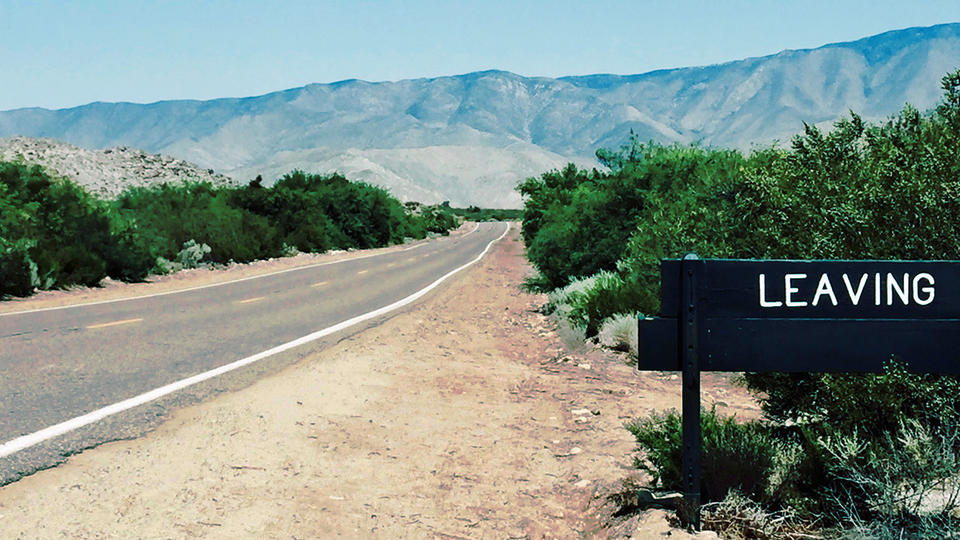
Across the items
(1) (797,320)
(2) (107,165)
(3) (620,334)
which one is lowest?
(3) (620,334)

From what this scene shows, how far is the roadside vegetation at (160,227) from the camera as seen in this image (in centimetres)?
1980

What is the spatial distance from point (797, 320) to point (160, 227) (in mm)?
31843

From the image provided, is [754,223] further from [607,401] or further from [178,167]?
[178,167]

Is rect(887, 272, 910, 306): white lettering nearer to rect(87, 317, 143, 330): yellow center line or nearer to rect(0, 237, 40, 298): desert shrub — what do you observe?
rect(87, 317, 143, 330): yellow center line

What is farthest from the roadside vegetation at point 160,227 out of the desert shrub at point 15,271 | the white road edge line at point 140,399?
the white road edge line at point 140,399

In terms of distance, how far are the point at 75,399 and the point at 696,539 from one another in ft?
19.7

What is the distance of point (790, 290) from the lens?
14.1ft

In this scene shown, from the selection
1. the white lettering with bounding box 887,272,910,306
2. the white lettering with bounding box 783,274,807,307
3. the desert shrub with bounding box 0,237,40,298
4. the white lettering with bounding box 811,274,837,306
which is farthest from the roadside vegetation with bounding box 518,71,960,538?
the desert shrub with bounding box 0,237,40,298

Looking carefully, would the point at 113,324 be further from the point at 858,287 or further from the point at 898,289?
the point at 898,289

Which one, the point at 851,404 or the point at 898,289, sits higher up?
the point at 898,289

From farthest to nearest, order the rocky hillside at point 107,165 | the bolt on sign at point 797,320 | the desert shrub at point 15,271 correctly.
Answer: the rocky hillside at point 107,165 < the desert shrub at point 15,271 < the bolt on sign at point 797,320

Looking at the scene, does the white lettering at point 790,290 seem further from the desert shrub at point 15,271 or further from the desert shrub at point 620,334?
the desert shrub at point 15,271

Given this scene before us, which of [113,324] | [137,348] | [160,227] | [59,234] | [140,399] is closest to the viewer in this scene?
[140,399]

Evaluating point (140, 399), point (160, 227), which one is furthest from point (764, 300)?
point (160, 227)
